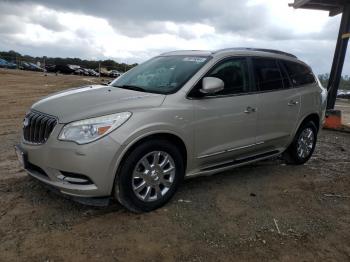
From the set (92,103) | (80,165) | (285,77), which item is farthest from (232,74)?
(80,165)

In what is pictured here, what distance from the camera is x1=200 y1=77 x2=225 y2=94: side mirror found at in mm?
4508

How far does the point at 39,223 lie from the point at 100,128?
1.10 meters

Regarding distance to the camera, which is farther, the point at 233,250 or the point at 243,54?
the point at 243,54

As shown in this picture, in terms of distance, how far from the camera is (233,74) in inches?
201

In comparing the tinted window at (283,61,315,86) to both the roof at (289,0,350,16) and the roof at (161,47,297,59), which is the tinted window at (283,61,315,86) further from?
the roof at (289,0,350,16)

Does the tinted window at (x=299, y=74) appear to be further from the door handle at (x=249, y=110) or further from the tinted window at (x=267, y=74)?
the door handle at (x=249, y=110)

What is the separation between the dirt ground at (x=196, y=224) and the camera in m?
3.45

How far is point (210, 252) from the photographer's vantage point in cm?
350

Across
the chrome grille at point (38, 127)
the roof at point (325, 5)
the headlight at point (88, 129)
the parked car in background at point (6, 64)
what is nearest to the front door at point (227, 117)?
the headlight at point (88, 129)

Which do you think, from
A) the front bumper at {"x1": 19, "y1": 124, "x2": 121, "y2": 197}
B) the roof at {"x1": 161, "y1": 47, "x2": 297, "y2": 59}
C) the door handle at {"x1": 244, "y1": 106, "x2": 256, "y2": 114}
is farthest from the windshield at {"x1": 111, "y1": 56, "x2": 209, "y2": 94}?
the front bumper at {"x1": 19, "y1": 124, "x2": 121, "y2": 197}

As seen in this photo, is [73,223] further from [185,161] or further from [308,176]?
[308,176]

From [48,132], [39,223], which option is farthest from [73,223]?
[48,132]

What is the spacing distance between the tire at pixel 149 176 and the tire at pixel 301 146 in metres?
2.62

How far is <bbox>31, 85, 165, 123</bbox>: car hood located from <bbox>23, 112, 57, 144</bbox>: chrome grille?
0.22ft
